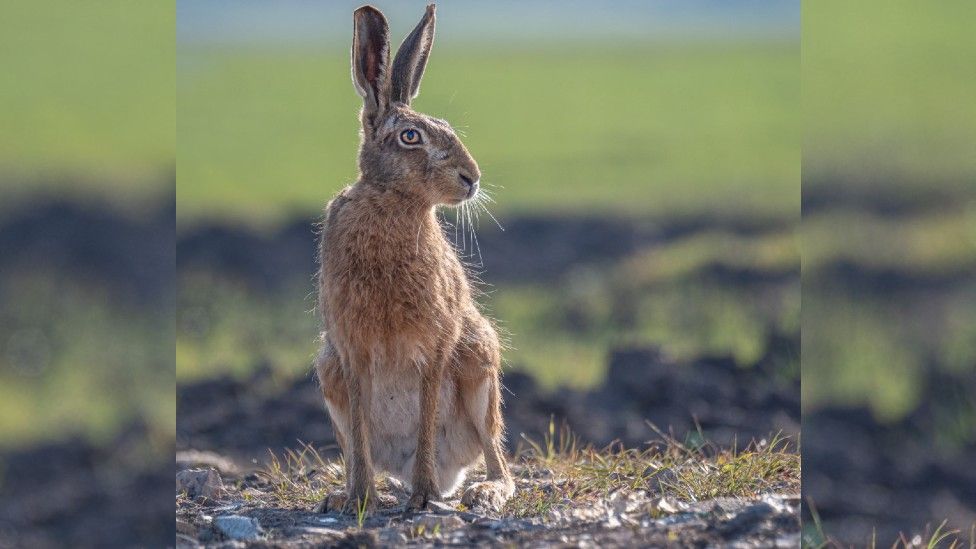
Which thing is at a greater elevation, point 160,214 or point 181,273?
point 160,214

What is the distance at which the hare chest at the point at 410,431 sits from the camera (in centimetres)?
510

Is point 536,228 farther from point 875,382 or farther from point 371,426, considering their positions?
point 371,426

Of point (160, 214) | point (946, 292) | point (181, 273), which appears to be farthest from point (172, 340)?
point (181, 273)

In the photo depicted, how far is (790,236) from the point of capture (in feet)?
35.3

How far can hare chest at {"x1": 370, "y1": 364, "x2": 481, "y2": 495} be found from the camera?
16.7ft

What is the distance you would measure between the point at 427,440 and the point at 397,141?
118 centimetres

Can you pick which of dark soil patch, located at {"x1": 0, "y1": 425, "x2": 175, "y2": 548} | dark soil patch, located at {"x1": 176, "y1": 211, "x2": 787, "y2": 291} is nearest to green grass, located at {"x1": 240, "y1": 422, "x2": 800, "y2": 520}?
dark soil patch, located at {"x1": 0, "y1": 425, "x2": 175, "y2": 548}

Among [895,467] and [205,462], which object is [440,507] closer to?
[205,462]

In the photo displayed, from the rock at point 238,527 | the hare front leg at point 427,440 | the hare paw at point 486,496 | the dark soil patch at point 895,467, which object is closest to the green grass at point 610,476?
the hare paw at point 486,496

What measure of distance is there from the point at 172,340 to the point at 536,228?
853 cm

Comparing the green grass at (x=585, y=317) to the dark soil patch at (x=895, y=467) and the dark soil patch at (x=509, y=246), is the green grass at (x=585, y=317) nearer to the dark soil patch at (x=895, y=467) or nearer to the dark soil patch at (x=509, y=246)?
the dark soil patch at (x=509, y=246)

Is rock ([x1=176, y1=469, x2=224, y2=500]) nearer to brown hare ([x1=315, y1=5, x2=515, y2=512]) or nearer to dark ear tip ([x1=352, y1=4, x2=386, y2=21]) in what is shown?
brown hare ([x1=315, y1=5, x2=515, y2=512])

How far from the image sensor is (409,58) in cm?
504

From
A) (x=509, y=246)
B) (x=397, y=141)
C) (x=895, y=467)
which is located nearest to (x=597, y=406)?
(x=895, y=467)
